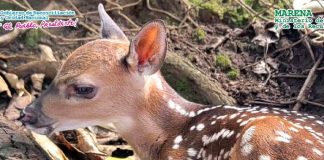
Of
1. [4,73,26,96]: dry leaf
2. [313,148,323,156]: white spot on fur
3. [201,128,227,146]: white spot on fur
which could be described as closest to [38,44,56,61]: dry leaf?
[4,73,26,96]: dry leaf

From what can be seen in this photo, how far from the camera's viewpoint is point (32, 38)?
6066 mm

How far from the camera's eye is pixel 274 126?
386 centimetres

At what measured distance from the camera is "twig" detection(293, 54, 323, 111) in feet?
18.7

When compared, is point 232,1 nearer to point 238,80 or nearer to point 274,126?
point 238,80

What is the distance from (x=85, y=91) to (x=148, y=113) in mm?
469

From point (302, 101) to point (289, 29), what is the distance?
0.85m

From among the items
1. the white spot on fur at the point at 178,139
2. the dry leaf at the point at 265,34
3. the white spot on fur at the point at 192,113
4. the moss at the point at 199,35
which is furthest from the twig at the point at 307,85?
the white spot on fur at the point at 178,139

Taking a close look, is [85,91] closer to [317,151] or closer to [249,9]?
[317,151]

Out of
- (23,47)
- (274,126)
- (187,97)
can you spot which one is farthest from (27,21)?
(274,126)

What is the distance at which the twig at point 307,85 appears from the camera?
569 centimetres

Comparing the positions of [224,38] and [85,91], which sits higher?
[224,38]

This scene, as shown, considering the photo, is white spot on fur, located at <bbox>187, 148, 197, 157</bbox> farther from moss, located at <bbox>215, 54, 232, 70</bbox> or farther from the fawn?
moss, located at <bbox>215, 54, 232, 70</bbox>

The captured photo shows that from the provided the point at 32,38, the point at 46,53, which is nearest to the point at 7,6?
the point at 32,38

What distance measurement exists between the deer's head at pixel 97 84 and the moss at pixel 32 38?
1.89 m
